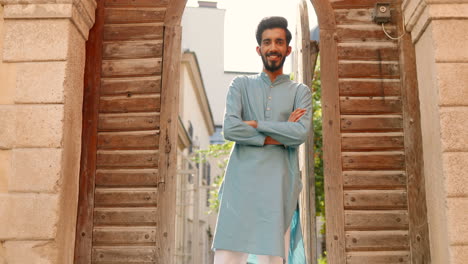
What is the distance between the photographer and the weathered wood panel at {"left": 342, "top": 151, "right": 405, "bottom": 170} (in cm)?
536

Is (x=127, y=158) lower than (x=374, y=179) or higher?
higher

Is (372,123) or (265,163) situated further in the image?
(372,123)

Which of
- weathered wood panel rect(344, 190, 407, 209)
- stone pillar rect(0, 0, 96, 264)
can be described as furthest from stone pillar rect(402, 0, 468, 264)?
stone pillar rect(0, 0, 96, 264)

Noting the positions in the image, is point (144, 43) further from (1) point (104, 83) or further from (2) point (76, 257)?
(2) point (76, 257)

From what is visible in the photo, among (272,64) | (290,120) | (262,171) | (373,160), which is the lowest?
(262,171)

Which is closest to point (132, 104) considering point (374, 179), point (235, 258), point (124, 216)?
point (124, 216)

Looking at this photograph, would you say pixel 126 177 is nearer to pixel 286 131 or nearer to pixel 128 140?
pixel 128 140

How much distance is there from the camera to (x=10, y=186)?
4609mm

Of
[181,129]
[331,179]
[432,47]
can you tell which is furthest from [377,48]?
[181,129]

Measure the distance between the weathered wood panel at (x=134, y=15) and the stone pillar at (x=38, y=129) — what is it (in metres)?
0.72

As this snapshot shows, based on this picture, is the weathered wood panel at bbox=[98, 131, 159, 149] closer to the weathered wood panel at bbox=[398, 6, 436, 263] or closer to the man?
the man

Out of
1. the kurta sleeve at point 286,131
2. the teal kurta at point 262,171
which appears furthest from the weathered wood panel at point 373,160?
the kurta sleeve at point 286,131

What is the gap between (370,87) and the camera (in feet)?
18.1

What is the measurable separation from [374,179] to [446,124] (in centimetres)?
100
